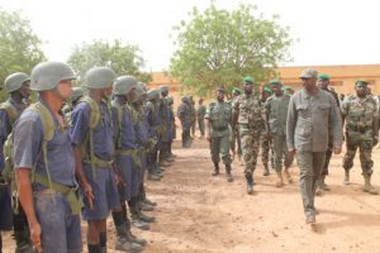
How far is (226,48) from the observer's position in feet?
76.6

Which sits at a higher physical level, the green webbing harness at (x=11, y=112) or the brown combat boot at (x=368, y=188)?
the green webbing harness at (x=11, y=112)

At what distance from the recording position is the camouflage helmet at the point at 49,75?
3.49m

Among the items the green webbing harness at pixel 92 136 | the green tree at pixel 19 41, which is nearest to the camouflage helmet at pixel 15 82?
the green webbing harness at pixel 92 136

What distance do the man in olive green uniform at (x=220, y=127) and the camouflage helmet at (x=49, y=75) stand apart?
7.46m

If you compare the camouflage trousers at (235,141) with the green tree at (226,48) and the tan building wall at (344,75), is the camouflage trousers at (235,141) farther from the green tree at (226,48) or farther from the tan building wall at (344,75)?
the tan building wall at (344,75)

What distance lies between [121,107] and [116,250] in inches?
71.4

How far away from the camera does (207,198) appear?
30.4 ft

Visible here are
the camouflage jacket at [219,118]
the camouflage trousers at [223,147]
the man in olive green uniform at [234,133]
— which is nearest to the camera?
the camouflage trousers at [223,147]

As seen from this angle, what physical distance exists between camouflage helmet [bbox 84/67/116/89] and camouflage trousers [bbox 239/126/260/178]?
488 centimetres

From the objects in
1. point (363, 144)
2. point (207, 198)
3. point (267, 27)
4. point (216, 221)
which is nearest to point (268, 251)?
point (216, 221)

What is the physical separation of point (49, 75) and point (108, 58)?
20.1 metres

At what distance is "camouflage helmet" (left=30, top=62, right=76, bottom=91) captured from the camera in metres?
3.49

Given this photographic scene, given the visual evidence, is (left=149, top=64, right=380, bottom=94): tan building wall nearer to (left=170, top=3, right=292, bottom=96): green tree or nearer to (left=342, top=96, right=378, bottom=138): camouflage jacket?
(left=170, top=3, right=292, bottom=96): green tree

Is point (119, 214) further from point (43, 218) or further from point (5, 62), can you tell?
point (5, 62)
